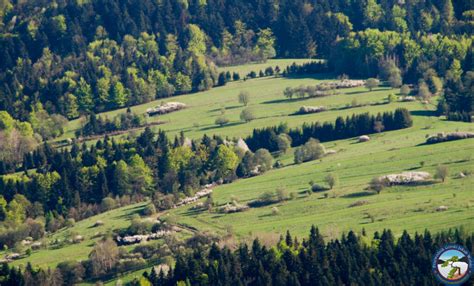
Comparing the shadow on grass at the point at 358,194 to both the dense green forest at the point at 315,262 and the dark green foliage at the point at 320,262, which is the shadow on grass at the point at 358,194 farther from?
the dark green foliage at the point at 320,262

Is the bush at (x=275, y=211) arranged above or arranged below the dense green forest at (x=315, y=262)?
above

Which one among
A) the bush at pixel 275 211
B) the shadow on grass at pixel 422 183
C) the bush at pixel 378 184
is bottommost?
A: the bush at pixel 275 211

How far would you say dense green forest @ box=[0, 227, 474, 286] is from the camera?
156m

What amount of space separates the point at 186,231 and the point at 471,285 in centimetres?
5604

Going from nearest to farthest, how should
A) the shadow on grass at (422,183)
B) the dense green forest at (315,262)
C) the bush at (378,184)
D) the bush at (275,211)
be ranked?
the dense green forest at (315,262) → the bush at (275,211) → the shadow on grass at (422,183) → the bush at (378,184)

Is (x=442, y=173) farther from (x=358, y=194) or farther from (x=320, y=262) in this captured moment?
(x=320, y=262)

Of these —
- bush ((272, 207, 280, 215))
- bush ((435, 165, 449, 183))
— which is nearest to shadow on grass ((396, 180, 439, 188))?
bush ((435, 165, 449, 183))

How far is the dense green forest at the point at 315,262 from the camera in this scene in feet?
512

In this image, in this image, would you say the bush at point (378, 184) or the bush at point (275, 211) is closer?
the bush at point (275, 211)

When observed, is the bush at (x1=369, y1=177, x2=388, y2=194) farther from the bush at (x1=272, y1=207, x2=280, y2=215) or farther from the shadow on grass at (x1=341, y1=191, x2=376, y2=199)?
the bush at (x1=272, y1=207, x2=280, y2=215)

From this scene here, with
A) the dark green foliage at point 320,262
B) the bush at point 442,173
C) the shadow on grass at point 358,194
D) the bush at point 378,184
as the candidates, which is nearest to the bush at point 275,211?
the shadow on grass at point 358,194

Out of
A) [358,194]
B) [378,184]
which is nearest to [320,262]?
[358,194]

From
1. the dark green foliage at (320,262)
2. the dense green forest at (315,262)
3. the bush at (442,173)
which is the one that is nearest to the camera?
the dark green foliage at (320,262)

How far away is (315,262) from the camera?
533 ft
